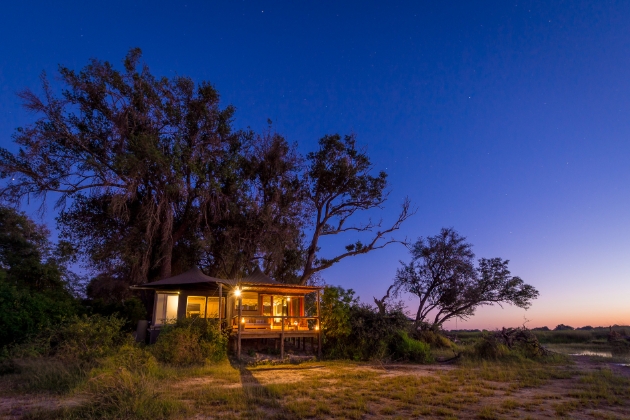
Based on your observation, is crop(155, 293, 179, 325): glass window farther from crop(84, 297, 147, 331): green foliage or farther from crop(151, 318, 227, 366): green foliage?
crop(151, 318, 227, 366): green foliage

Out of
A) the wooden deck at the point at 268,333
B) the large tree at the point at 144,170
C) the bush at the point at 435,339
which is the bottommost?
the bush at the point at 435,339

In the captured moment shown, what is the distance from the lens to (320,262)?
89.9 feet

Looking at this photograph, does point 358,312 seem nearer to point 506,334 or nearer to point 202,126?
point 506,334

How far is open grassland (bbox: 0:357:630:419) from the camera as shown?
25.3 ft

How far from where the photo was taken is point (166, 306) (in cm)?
2064

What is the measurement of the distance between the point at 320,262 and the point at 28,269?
1542 cm

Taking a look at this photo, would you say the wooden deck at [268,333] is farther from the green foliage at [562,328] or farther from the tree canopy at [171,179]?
the green foliage at [562,328]

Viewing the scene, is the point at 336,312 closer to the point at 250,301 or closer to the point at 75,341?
the point at 250,301

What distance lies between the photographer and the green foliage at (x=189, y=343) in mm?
14078

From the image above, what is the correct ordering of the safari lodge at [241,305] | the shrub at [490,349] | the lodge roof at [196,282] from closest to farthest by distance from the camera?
the safari lodge at [241,305], the shrub at [490,349], the lodge roof at [196,282]

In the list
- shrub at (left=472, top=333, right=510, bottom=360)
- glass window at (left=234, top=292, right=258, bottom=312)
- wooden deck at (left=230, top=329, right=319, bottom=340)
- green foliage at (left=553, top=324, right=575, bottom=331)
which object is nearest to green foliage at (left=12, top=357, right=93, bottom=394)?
wooden deck at (left=230, top=329, right=319, bottom=340)

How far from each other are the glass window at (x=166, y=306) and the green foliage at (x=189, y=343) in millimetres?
5252

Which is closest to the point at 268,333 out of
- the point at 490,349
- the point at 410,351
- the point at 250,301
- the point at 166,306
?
the point at 250,301

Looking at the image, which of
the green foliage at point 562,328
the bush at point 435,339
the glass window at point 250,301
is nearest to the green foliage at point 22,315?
the glass window at point 250,301
